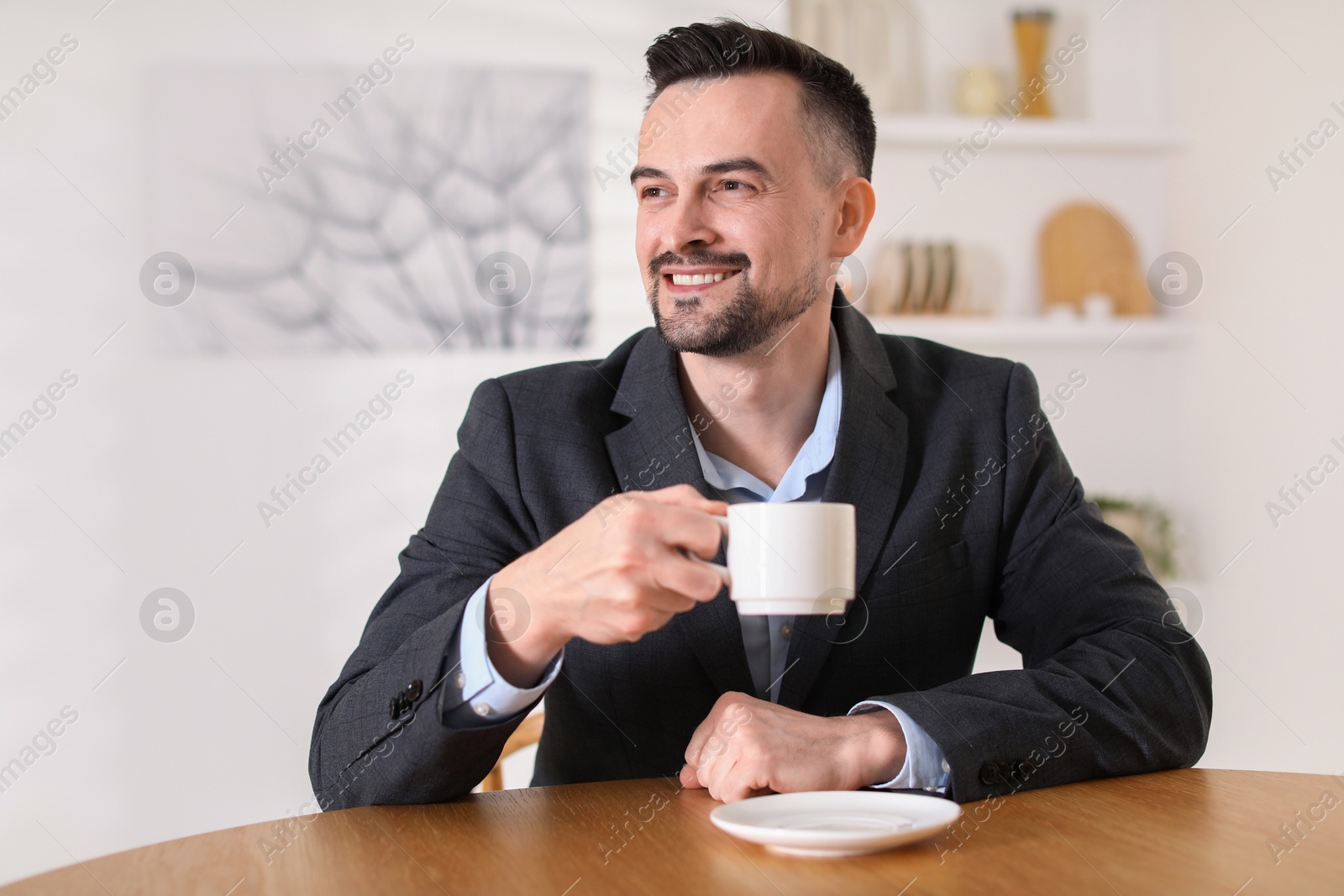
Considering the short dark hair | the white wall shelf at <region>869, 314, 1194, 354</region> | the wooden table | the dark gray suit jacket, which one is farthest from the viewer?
the white wall shelf at <region>869, 314, 1194, 354</region>

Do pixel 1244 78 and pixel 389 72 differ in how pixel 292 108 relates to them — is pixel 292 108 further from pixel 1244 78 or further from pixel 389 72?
pixel 1244 78

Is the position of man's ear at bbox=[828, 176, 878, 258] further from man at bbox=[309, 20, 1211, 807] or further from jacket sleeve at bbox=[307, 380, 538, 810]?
jacket sleeve at bbox=[307, 380, 538, 810]

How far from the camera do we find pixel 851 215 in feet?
6.16

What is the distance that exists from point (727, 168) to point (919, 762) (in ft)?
3.00

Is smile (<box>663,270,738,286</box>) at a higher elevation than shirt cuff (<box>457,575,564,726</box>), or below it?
higher

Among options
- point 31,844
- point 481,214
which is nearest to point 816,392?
point 481,214

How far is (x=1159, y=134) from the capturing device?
12.0ft

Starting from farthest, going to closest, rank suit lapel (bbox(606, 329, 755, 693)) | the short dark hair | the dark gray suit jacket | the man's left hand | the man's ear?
1. the man's ear
2. the short dark hair
3. suit lapel (bbox(606, 329, 755, 693))
4. the dark gray suit jacket
5. the man's left hand

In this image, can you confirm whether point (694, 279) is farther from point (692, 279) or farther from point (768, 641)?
point (768, 641)

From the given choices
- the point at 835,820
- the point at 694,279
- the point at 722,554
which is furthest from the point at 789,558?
the point at 694,279

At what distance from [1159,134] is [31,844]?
4188 mm

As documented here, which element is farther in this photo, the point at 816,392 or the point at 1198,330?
the point at 1198,330

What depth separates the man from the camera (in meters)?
1.15

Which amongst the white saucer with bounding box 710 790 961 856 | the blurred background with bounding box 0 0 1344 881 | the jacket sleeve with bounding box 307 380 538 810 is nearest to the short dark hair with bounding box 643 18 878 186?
the jacket sleeve with bounding box 307 380 538 810
